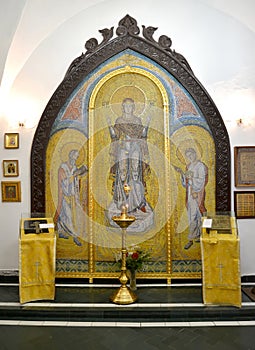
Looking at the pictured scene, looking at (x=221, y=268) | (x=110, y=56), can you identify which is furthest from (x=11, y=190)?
(x=221, y=268)

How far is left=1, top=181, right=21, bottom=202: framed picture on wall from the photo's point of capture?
18.0ft

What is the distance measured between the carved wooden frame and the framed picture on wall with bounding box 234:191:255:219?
27.1 inches

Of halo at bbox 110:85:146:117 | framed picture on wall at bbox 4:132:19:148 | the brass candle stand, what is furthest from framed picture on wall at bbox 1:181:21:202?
halo at bbox 110:85:146:117

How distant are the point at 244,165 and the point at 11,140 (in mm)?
3978

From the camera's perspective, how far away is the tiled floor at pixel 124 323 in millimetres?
3662

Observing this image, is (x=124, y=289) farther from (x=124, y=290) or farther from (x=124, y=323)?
(x=124, y=323)

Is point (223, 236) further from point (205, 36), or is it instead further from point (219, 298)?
point (205, 36)

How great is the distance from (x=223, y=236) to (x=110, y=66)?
3.34m

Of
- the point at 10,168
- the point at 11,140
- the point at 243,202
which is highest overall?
the point at 11,140

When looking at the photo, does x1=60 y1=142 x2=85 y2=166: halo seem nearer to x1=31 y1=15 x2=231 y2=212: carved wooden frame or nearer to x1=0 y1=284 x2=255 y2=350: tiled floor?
x1=31 y1=15 x2=231 y2=212: carved wooden frame

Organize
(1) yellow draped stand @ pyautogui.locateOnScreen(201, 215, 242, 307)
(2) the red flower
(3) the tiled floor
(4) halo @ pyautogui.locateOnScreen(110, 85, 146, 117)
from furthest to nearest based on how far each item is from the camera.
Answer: (4) halo @ pyautogui.locateOnScreen(110, 85, 146, 117), (2) the red flower, (1) yellow draped stand @ pyautogui.locateOnScreen(201, 215, 242, 307), (3) the tiled floor

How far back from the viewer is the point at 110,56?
18.0 feet

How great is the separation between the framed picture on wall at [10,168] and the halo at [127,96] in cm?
193

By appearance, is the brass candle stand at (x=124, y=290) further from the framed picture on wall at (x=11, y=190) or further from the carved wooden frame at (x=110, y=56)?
the framed picture on wall at (x=11, y=190)
